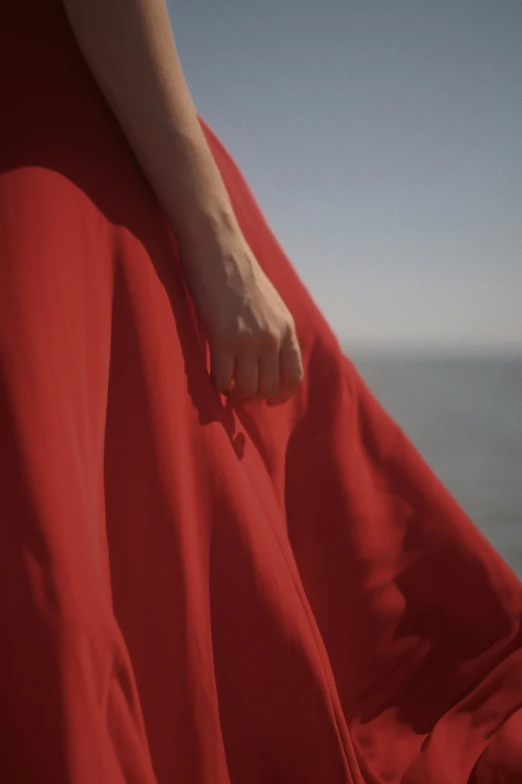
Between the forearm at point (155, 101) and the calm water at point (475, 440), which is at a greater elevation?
the forearm at point (155, 101)

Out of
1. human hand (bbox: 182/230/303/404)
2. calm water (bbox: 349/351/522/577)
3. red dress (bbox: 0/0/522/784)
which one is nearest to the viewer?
red dress (bbox: 0/0/522/784)

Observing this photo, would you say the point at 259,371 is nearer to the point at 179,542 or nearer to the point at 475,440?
the point at 179,542

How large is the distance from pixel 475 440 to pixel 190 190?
2.22 meters

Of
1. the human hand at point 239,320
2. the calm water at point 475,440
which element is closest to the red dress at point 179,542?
the human hand at point 239,320

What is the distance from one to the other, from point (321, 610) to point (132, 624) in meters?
0.16

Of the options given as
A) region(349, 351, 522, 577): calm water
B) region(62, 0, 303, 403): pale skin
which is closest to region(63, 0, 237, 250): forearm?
region(62, 0, 303, 403): pale skin

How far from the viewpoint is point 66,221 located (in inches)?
10.7

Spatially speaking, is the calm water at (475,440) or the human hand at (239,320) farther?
the calm water at (475,440)

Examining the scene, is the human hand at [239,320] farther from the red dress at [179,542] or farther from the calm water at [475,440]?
the calm water at [475,440]

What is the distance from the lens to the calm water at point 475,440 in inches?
56.6

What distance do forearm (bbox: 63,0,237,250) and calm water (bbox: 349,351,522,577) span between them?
1.11m

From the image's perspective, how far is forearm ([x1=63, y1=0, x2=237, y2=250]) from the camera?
12.0 inches

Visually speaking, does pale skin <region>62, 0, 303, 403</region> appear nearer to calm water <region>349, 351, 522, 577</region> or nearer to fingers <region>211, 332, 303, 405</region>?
fingers <region>211, 332, 303, 405</region>

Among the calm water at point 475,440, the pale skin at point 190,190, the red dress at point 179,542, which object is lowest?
the calm water at point 475,440
